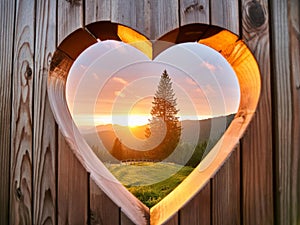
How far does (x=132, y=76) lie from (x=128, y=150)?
0.97 feet

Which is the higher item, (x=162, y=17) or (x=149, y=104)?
(x=162, y=17)

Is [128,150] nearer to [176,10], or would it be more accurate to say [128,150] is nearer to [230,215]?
[230,215]

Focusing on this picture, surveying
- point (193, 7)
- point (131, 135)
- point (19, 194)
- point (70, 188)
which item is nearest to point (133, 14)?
point (193, 7)

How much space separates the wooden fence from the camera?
3.31ft

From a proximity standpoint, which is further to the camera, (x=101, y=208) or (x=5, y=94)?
(x=5, y=94)

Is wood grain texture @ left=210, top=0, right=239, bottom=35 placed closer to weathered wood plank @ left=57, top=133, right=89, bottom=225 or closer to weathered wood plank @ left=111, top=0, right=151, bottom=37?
weathered wood plank @ left=111, top=0, right=151, bottom=37

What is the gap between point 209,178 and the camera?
3.29 feet

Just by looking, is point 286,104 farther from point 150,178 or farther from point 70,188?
point 70,188

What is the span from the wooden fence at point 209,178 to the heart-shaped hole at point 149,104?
38 millimetres

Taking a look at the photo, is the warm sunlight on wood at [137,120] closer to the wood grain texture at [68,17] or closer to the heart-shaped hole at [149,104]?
the heart-shaped hole at [149,104]

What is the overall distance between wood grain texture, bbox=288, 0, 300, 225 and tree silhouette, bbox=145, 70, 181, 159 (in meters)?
0.43

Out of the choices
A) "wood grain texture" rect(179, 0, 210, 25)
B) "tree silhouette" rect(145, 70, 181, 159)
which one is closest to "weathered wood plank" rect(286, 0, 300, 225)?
"wood grain texture" rect(179, 0, 210, 25)

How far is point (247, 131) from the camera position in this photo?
3.33 feet

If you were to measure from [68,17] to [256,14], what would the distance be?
2.35 ft
